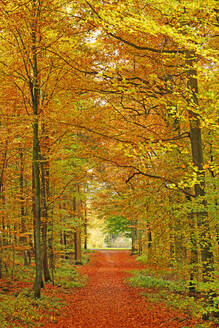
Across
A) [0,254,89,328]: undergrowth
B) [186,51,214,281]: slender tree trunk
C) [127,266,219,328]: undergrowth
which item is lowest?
[127,266,219,328]: undergrowth

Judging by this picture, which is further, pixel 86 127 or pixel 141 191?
pixel 141 191

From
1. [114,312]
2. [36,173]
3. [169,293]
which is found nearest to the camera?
[114,312]

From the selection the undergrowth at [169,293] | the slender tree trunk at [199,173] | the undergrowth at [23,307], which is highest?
the slender tree trunk at [199,173]

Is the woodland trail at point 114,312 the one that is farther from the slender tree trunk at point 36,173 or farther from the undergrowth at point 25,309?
the slender tree trunk at point 36,173

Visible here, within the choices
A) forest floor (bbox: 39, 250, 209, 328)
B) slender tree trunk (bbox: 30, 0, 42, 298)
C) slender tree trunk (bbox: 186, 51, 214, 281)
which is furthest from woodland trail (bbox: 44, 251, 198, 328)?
slender tree trunk (bbox: 186, 51, 214, 281)

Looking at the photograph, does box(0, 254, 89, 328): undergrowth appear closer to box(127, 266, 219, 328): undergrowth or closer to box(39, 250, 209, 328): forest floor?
box(39, 250, 209, 328): forest floor

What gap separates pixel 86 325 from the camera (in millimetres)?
7289

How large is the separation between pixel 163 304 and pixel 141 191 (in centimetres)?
391

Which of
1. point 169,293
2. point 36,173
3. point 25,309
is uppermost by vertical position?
point 36,173

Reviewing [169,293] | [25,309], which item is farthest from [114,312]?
[169,293]

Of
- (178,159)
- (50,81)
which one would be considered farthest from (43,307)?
(50,81)

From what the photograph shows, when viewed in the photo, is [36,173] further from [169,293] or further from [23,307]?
[169,293]

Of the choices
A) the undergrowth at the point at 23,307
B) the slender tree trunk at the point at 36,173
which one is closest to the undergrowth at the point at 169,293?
the undergrowth at the point at 23,307

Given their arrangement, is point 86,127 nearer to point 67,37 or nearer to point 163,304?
point 67,37
